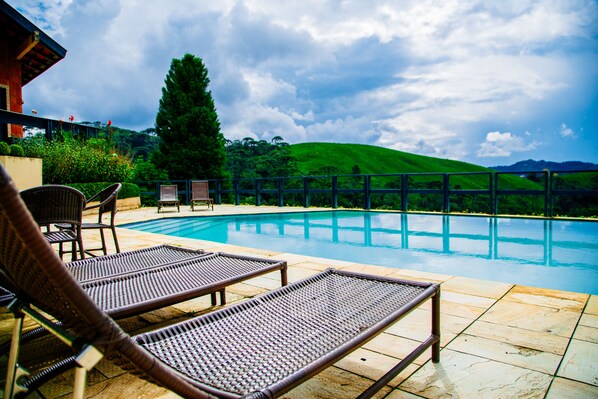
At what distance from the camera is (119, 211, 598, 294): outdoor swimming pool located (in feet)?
14.2

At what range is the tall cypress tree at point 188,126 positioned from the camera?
17.5 meters

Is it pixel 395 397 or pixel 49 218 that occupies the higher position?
pixel 49 218

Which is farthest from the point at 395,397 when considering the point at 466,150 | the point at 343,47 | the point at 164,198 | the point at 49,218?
the point at 466,150

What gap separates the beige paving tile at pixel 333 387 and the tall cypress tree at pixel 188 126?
656 inches

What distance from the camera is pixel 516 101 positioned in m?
14.1

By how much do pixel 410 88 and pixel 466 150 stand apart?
13.1ft

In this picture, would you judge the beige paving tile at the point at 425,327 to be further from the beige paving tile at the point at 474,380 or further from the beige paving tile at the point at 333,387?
the beige paving tile at the point at 333,387

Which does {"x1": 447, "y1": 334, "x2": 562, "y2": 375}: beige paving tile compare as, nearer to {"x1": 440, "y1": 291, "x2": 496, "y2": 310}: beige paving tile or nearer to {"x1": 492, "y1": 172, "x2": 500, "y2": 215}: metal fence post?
{"x1": 440, "y1": 291, "x2": 496, "y2": 310}: beige paving tile

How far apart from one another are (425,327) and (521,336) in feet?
1.43

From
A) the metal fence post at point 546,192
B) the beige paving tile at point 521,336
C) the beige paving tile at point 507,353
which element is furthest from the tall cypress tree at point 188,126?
the beige paving tile at point 507,353

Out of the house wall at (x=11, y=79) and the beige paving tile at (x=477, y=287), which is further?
the house wall at (x=11, y=79)

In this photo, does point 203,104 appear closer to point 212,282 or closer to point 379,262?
point 379,262

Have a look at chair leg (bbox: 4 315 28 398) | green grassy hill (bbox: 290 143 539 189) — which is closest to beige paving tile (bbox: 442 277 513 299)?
chair leg (bbox: 4 315 28 398)

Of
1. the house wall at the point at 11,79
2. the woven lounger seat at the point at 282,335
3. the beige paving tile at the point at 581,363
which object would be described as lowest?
the beige paving tile at the point at 581,363
